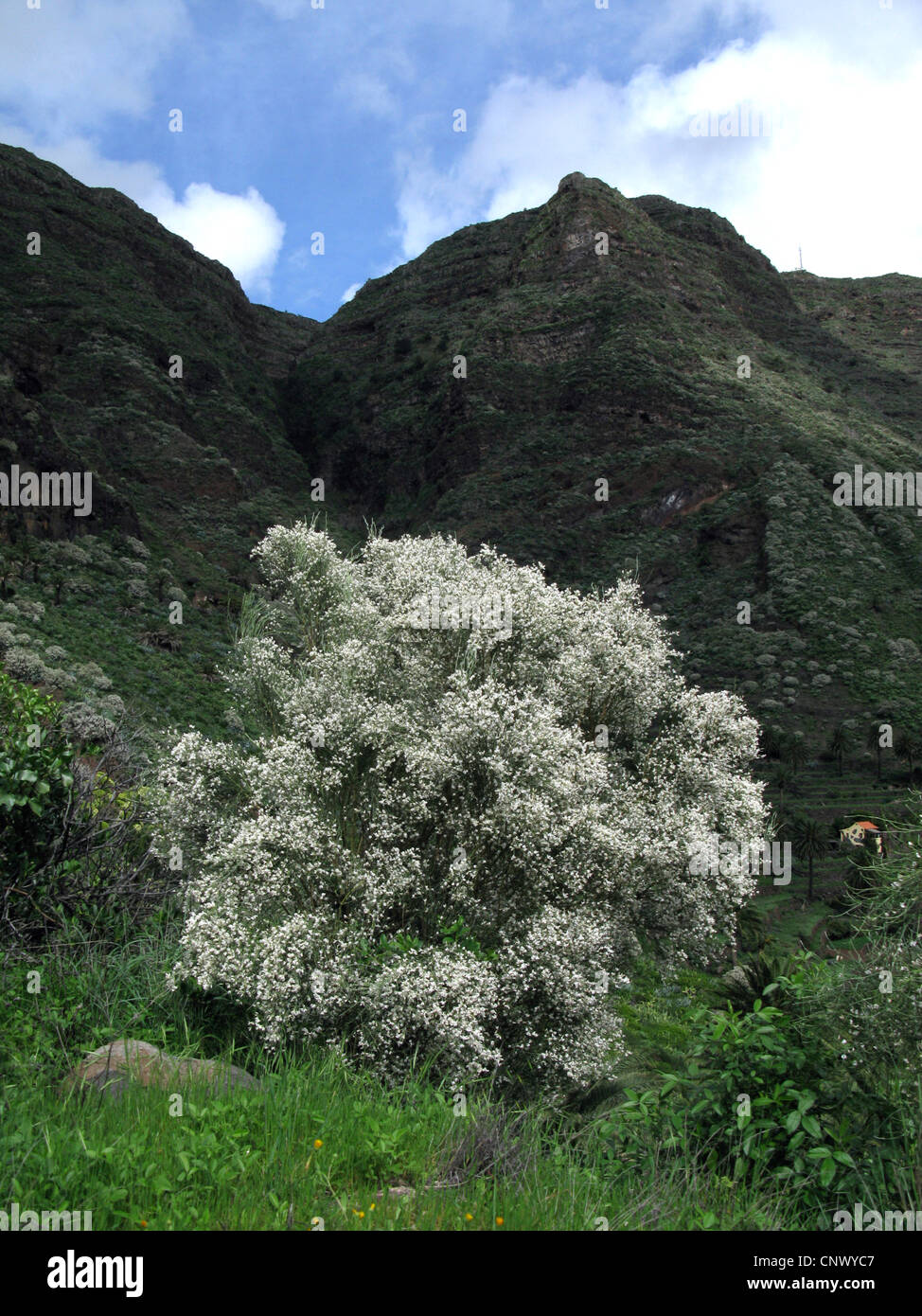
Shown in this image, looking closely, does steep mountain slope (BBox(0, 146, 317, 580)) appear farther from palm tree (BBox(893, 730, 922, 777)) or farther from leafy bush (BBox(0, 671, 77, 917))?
palm tree (BBox(893, 730, 922, 777))

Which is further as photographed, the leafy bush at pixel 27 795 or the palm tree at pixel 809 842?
the palm tree at pixel 809 842

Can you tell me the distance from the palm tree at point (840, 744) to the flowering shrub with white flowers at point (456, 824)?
27.1 m

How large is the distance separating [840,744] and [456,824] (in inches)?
1473

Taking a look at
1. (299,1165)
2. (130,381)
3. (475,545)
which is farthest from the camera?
(130,381)

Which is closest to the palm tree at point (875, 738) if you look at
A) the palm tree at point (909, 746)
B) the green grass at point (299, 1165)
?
the palm tree at point (909, 746)

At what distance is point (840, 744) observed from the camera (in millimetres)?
42781

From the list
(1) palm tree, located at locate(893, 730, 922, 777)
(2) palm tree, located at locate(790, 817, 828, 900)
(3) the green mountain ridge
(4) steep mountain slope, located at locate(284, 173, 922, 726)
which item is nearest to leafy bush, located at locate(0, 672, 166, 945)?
(3) the green mountain ridge

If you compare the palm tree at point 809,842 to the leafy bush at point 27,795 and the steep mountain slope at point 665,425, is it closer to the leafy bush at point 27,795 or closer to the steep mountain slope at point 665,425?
the steep mountain slope at point 665,425

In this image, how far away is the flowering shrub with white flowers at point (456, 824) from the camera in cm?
888

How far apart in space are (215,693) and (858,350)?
101m

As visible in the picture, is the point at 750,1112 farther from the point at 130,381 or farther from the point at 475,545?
the point at 130,381

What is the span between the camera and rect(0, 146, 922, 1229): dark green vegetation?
4.52 metres

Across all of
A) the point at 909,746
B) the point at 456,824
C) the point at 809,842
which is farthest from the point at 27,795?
the point at 909,746

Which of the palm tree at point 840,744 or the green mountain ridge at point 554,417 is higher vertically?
the green mountain ridge at point 554,417
